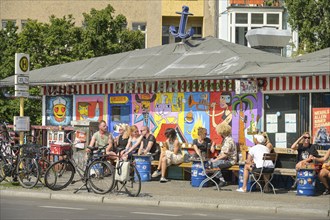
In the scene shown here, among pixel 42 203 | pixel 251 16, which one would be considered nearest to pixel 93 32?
pixel 251 16

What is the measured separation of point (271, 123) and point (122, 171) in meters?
4.83

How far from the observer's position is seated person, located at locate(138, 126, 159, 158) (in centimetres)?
2461

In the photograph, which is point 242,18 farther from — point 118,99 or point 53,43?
point 118,99

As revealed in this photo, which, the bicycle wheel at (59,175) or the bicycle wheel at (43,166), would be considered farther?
the bicycle wheel at (43,166)

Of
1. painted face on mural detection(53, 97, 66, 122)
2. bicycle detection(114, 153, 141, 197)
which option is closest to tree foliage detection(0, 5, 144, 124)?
painted face on mural detection(53, 97, 66, 122)

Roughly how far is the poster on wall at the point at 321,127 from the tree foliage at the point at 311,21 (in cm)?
1540

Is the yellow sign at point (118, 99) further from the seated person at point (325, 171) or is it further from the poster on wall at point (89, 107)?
the seated person at point (325, 171)

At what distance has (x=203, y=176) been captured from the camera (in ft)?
73.7

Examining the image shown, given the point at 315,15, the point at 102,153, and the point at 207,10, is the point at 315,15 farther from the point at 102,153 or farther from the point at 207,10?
the point at 102,153

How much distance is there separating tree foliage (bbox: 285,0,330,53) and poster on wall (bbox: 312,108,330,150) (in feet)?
50.5

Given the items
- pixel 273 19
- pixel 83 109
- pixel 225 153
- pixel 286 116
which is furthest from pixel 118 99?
pixel 273 19

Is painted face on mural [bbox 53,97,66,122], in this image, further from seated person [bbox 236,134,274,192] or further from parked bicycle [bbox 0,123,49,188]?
seated person [bbox 236,134,274,192]

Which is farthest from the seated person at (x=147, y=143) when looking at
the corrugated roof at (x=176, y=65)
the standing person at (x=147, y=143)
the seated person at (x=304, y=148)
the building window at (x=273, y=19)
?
the building window at (x=273, y=19)

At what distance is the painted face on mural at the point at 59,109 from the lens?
92.0ft
